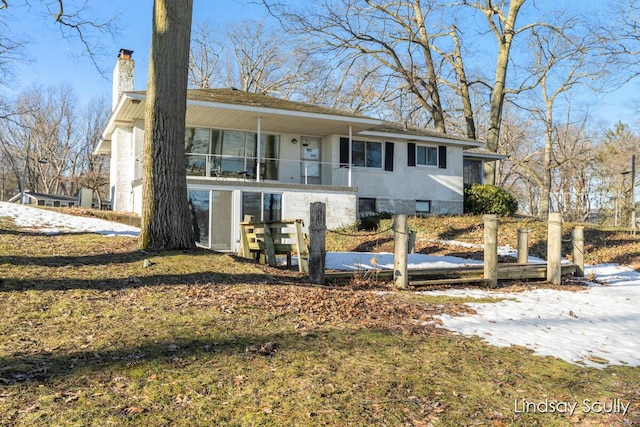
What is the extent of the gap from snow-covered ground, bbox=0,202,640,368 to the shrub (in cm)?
1154

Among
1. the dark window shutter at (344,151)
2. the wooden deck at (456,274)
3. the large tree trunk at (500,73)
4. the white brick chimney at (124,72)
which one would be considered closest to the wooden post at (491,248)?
the wooden deck at (456,274)

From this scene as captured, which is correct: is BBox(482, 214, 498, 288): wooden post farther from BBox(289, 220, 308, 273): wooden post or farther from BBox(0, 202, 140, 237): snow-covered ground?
BBox(0, 202, 140, 237): snow-covered ground

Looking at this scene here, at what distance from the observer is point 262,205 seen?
17609 millimetres

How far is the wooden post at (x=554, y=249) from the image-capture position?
10.5 m

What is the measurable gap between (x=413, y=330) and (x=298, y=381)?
6.93 ft

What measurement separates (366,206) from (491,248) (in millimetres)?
11972

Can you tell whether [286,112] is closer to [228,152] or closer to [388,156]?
[228,152]

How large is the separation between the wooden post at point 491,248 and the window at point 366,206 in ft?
37.3

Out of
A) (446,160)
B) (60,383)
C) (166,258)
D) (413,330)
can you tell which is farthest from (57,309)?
(446,160)

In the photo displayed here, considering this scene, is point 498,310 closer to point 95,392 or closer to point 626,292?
point 626,292

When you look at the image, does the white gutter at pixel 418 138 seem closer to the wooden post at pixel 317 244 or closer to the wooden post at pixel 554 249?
the wooden post at pixel 554 249

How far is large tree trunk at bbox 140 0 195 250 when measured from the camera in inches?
327

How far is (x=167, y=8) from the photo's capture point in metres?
8.70

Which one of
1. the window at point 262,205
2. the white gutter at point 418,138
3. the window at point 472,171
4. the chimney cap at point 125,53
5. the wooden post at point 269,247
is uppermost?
the chimney cap at point 125,53
